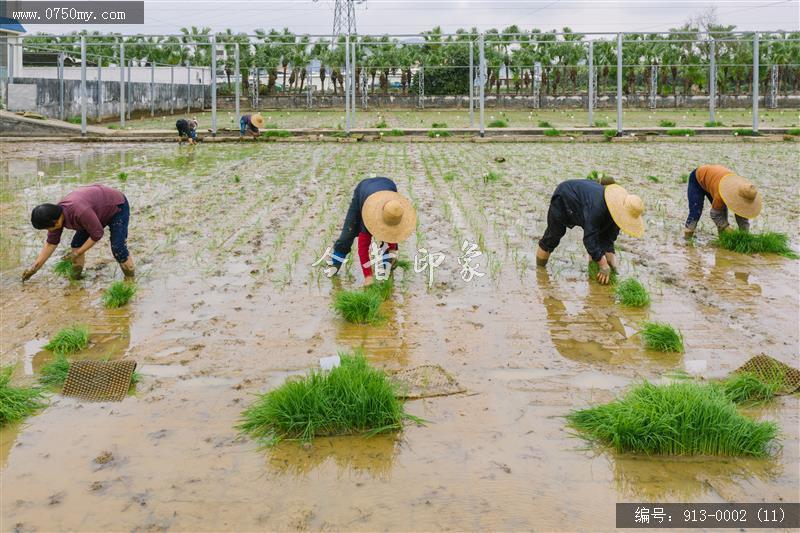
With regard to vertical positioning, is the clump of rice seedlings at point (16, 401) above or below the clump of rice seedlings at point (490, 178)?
below

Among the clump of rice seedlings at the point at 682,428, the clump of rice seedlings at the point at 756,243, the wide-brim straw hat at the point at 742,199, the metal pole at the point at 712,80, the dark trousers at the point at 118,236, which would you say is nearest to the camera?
the clump of rice seedlings at the point at 682,428

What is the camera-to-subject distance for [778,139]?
21.4 metres

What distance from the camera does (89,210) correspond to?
6.66m

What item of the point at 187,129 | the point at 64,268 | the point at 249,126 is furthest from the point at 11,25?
the point at 64,268

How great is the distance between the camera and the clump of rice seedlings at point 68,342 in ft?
17.1

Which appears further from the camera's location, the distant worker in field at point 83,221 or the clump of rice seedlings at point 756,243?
the clump of rice seedlings at point 756,243

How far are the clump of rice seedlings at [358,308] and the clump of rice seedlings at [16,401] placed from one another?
217 centimetres

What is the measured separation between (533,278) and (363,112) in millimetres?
32303

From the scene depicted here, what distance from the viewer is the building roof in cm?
3519

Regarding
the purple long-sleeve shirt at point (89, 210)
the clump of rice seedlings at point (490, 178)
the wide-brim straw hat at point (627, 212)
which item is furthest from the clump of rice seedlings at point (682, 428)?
the clump of rice seedlings at point (490, 178)

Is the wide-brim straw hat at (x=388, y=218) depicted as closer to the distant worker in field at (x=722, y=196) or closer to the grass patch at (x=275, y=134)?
the distant worker in field at (x=722, y=196)

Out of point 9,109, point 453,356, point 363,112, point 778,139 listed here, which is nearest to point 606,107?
point 363,112

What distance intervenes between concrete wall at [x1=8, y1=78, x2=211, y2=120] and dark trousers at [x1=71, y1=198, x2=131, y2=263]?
752 inches

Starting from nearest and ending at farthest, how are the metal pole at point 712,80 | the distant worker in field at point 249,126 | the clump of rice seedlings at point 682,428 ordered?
the clump of rice seedlings at point 682,428 → the distant worker in field at point 249,126 → the metal pole at point 712,80
